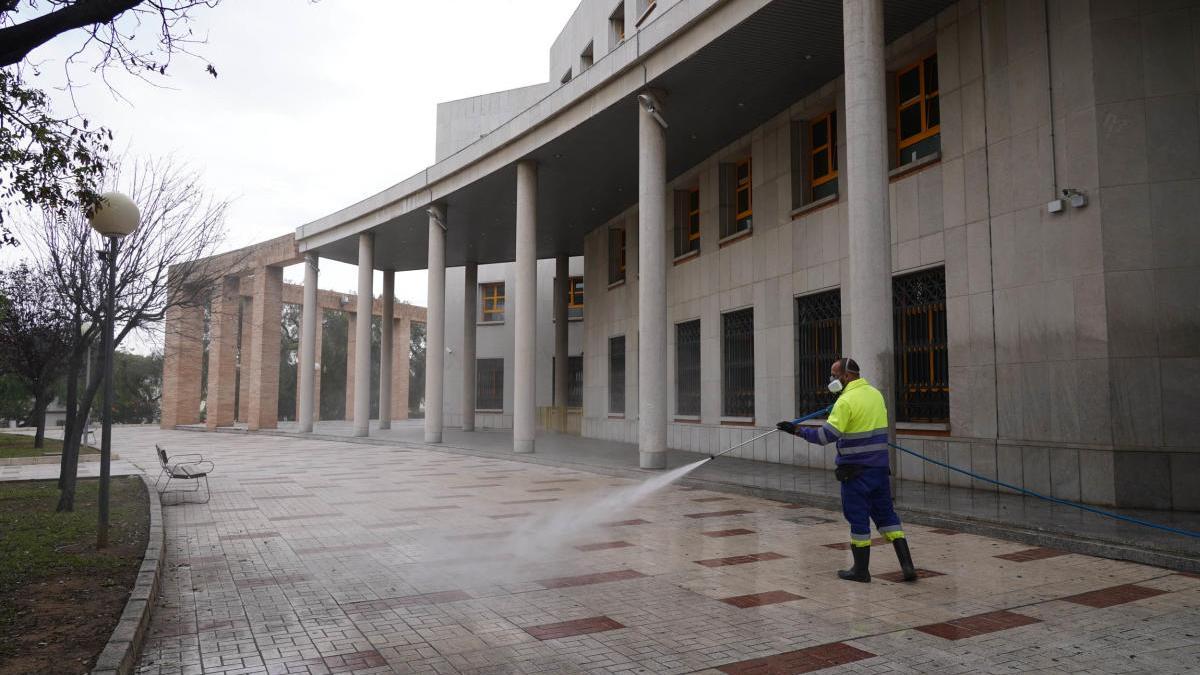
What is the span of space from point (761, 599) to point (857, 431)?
1.60m

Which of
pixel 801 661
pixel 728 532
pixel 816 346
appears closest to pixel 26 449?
pixel 816 346

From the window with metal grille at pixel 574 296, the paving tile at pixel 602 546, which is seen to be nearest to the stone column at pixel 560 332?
the window with metal grille at pixel 574 296

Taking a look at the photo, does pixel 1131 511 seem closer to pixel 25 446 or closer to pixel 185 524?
pixel 185 524

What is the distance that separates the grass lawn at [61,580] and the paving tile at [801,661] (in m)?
3.61

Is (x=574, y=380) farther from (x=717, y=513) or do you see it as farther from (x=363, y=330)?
(x=717, y=513)

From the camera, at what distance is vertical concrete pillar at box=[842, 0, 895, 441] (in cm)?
1035

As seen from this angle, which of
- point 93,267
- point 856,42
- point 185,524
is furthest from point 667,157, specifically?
point 185,524

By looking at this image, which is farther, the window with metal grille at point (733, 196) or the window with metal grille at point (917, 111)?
the window with metal grille at point (733, 196)

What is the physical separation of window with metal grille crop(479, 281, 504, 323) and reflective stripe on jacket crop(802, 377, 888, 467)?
29884mm

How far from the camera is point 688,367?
66.5 ft

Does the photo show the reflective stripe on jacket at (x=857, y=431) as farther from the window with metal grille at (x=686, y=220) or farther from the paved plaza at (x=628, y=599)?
the window with metal grille at (x=686, y=220)

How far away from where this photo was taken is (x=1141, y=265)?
384 inches

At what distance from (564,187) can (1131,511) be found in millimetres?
16166

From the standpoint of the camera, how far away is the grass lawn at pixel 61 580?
4617 mm
